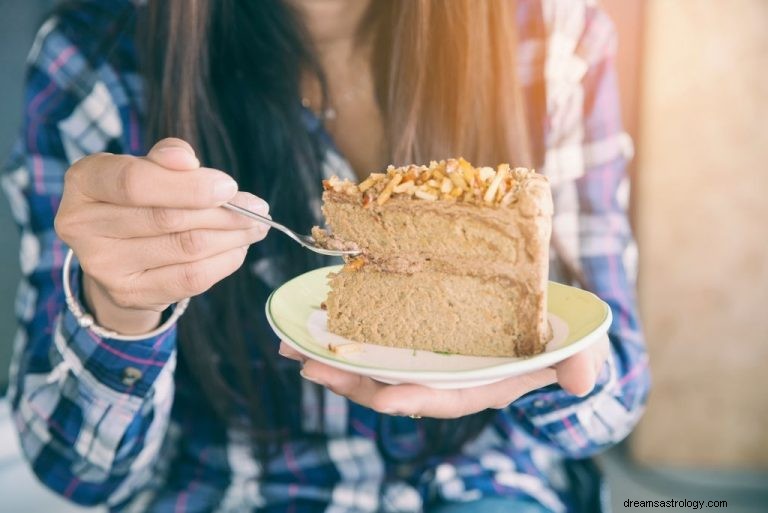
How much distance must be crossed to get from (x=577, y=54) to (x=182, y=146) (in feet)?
3.67

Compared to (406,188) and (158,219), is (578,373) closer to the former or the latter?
(406,188)

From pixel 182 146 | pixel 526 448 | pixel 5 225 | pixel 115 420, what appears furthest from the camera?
pixel 5 225

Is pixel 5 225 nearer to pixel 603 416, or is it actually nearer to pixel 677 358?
pixel 603 416

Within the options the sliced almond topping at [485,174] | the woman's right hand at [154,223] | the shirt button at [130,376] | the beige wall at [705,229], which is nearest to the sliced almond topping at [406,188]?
the sliced almond topping at [485,174]

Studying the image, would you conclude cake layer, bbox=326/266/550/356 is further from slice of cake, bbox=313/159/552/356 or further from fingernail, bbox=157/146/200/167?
fingernail, bbox=157/146/200/167

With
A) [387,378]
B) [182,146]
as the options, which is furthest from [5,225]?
[387,378]

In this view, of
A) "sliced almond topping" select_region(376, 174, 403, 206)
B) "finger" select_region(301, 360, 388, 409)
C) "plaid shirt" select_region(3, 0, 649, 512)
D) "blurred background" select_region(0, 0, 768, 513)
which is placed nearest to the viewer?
"finger" select_region(301, 360, 388, 409)

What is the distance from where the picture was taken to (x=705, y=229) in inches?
84.6

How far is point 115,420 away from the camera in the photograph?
1.26 metres

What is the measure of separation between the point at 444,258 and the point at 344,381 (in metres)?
0.25

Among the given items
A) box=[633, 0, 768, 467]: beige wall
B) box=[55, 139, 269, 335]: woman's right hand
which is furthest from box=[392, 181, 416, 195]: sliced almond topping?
box=[633, 0, 768, 467]: beige wall

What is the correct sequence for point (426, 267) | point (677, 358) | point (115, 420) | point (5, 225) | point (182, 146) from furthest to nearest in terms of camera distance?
point (677, 358), point (5, 225), point (115, 420), point (426, 267), point (182, 146)

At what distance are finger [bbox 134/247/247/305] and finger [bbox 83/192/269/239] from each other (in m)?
0.05

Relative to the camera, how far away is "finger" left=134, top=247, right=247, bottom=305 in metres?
0.91
